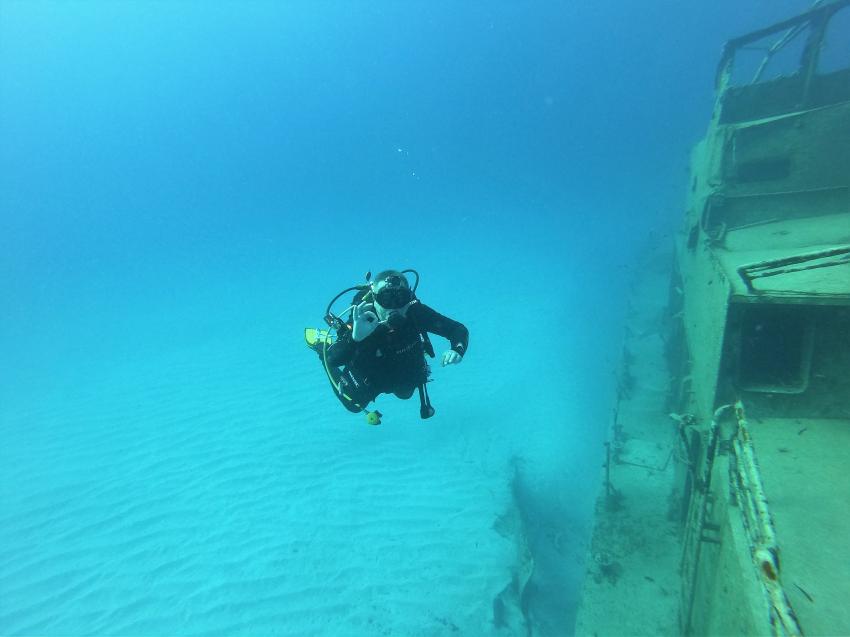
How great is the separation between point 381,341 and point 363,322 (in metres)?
0.36

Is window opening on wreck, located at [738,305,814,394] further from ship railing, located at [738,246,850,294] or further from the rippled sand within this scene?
the rippled sand

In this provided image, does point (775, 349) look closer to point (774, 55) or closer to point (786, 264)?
point (786, 264)

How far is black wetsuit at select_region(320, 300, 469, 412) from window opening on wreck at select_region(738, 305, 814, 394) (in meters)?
2.45

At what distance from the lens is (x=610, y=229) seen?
39.8 m

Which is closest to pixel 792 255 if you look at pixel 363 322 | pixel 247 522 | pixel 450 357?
pixel 450 357

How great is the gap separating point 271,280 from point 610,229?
99.3 feet

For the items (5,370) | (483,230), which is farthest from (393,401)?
(483,230)

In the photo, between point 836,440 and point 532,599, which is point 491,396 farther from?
point 836,440

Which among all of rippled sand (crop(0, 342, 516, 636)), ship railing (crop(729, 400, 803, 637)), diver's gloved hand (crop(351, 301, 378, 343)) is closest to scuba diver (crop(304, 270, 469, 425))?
diver's gloved hand (crop(351, 301, 378, 343))

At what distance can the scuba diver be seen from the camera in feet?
11.9

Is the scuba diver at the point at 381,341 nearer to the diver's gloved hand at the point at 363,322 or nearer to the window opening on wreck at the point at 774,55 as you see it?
the diver's gloved hand at the point at 363,322

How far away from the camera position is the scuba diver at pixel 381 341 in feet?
11.9

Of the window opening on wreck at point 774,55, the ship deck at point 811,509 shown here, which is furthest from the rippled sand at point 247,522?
the window opening on wreck at point 774,55

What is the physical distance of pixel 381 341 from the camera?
382 centimetres
